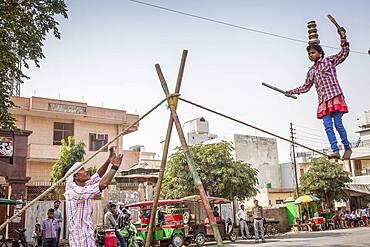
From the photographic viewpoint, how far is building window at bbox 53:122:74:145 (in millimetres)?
27862

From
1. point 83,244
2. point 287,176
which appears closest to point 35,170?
point 287,176

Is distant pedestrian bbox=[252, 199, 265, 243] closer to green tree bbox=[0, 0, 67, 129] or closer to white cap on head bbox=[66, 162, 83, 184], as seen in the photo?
green tree bbox=[0, 0, 67, 129]

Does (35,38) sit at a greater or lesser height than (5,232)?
greater

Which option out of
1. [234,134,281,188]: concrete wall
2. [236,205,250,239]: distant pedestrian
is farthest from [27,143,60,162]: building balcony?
[234,134,281,188]: concrete wall

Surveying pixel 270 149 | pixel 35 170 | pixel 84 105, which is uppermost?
pixel 84 105

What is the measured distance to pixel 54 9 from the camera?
938 cm

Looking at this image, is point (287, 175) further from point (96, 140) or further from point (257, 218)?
point (257, 218)

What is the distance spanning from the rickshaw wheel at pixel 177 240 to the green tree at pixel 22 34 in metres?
7.80

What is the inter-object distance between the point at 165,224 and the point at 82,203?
11390 millimetres

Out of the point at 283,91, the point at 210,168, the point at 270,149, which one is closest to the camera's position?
the point at 283,91

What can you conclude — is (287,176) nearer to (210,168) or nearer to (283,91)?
(210,168)

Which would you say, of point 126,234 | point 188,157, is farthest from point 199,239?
point 188,157

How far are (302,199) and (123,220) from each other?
514 inches

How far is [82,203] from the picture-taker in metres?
4.18
